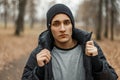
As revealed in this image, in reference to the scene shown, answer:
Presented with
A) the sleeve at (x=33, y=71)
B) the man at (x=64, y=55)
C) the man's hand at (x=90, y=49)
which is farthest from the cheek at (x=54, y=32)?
the man's hand at (x=90, y=49)

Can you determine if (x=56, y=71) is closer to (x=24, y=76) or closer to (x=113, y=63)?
(x=24, y=76)

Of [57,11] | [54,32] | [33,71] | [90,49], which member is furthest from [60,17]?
[33,71]

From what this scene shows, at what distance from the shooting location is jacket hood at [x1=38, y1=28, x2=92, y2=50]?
4096mm

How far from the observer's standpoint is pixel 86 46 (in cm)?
396

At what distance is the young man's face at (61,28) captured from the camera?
411cm

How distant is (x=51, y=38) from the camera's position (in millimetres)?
4266

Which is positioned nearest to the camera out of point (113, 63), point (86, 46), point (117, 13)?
point (86, 46)

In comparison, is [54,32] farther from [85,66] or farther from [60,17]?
[85,66]

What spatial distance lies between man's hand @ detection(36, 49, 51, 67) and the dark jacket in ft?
0.25

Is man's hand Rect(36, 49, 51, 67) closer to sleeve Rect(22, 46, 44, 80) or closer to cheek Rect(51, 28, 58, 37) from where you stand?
sleeve Rect(22, 46, 44, 80)

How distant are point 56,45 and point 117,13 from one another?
37.7 meters

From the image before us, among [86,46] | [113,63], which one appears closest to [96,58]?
[86,46]

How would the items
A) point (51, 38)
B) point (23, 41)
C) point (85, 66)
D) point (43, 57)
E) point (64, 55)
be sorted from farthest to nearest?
point (23, 41) → point (51, 38) → point (64, 55) → point (85, 66) → point (43, 57)

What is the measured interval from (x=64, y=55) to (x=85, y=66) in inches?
11.1
